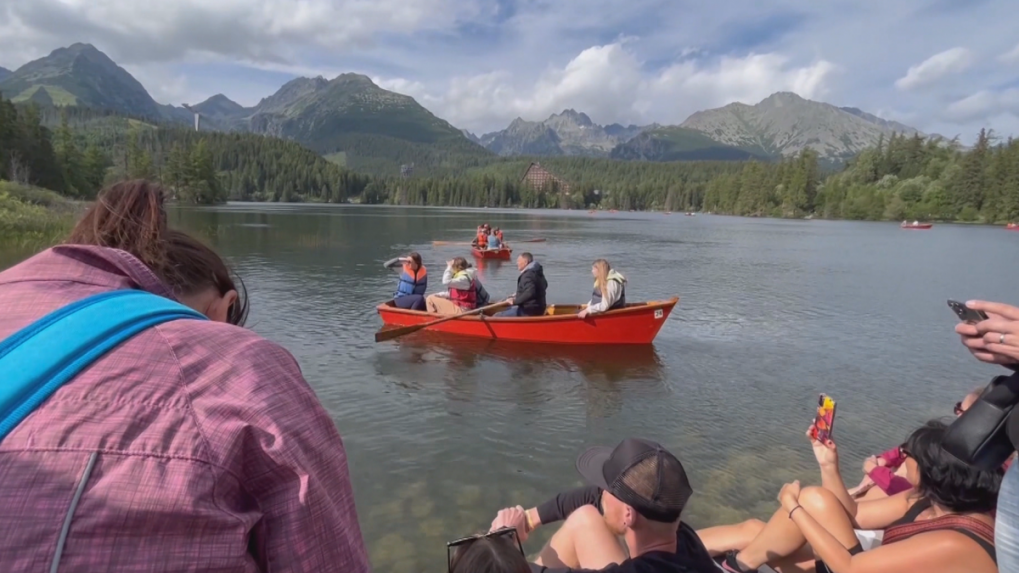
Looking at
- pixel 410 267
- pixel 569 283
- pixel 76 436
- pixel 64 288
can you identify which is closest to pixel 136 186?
pixel 64 288

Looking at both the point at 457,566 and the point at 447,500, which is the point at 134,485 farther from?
the point at 447,500

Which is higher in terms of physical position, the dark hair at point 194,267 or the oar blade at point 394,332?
the dark hair at point 194,267

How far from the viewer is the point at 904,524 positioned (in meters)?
3.39

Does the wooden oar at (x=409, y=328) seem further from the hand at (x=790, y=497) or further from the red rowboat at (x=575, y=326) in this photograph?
the hand at (x=790, y=497)

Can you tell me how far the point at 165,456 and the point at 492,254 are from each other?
1207 inches

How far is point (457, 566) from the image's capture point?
2.59 meters

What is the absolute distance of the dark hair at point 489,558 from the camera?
99.5 inches

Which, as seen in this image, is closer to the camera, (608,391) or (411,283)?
(608,391)

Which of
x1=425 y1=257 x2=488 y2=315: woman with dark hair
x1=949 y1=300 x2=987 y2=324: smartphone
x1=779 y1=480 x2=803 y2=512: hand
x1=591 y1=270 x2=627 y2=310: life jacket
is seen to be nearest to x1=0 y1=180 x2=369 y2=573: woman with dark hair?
x1=949 y1=300 x2=987 y2=324: smartphone

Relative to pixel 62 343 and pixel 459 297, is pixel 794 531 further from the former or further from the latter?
pixel 459 297

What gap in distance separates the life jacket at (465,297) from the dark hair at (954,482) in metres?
11.4

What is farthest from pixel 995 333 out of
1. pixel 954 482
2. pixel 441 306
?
pixel 441 306

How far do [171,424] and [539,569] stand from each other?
3.27 meters

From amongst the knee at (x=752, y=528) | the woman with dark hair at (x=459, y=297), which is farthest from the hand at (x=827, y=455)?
the woman with dark hair at (x=459, y=297)
